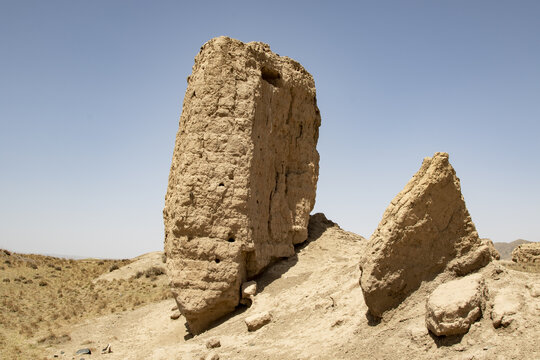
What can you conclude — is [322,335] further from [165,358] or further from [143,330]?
[143,330]

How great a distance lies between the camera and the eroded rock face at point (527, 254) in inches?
352

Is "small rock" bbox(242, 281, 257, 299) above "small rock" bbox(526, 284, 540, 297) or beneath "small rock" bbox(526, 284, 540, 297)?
above

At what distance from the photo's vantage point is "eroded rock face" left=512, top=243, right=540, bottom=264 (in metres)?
8.93

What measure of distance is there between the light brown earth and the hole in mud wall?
5077mm

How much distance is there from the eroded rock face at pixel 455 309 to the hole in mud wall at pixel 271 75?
8533mm

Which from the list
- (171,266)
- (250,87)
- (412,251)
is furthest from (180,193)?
(412,251)

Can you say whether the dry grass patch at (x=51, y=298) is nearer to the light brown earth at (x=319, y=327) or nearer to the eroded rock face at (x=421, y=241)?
the light brown earth at (x=319, y=327)

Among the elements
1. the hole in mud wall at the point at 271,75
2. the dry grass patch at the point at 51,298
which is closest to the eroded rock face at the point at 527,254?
the hole in mud wall at the point at 271,75

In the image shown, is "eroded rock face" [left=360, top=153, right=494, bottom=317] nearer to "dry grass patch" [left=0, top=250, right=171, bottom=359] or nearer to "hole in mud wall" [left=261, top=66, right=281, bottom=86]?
"hole in mud wall" [left=261, top=66, right=281, bottom=86]

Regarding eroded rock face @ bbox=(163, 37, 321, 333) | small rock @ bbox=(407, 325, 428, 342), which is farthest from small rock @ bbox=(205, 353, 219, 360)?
small rock @ bbox=(407, 325, 428, 342)

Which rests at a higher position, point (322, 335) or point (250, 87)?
point (250, 87)

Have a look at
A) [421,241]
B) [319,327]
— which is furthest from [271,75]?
[319,327]

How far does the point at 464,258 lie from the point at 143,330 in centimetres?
897

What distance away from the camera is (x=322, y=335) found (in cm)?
683
